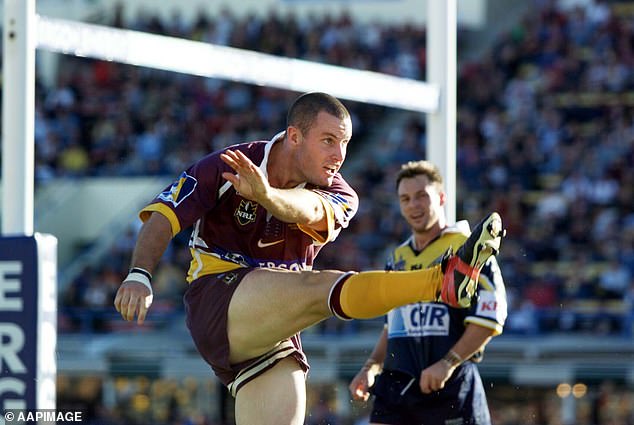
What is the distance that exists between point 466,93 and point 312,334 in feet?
14.9

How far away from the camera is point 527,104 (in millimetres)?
16609

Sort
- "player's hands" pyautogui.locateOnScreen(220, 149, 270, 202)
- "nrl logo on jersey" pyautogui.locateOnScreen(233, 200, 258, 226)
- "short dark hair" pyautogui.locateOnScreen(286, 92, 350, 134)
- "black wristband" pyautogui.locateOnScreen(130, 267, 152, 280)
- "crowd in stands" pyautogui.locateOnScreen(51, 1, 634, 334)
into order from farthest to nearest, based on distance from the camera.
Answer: "crowd in stands" pyautogui.locateOnScreen(51, 1, 634, 334) → "nrl logo on jersey" pyautogui.locateOnScreen(233, 200, 258, 226) → "short dark hair" pyautogui.locateOnScreen(286, 92, 350, 134) → "black wristband" pyautogui.locateOnScreen(130, 267, 152, 280) → "player's hands" pyautogui.locateOnScreen(220, 149, 270, 202)

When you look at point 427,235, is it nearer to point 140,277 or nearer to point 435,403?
point 435,403

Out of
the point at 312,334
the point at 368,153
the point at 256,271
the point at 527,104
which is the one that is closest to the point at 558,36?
the point at 527,104

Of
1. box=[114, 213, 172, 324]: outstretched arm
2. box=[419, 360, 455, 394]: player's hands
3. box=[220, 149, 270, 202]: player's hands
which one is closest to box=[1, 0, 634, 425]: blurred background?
box=[419, 360, 455, 394]: player's hands

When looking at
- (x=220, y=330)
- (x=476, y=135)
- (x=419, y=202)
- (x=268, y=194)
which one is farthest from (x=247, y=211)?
(x=476, y=135)

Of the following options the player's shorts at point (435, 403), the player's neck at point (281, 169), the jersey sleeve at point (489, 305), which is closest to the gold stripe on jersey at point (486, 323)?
the jersey sleeve at point (489, 305)

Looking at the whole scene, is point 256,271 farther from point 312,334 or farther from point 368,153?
point 368,153

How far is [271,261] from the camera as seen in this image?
505cm

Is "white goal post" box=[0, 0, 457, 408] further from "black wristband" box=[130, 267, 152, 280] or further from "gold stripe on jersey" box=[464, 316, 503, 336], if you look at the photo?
"gold stripe on jersey" box=[464, 316, 503, 336]

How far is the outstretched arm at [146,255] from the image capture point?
445cm

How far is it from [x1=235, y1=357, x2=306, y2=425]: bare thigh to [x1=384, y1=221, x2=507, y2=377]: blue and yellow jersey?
938mm

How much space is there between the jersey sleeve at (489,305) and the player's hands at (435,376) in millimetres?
238

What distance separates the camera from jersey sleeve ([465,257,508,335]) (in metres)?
5.64
